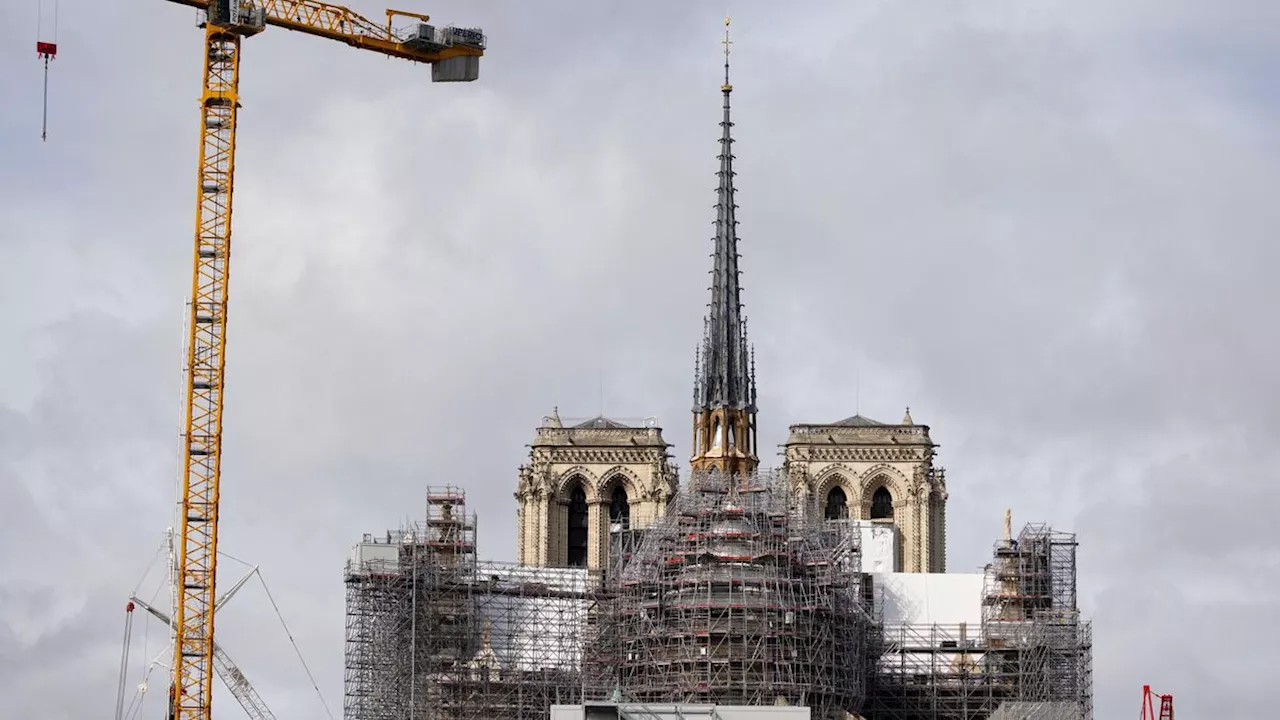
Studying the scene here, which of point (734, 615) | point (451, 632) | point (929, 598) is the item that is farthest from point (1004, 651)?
point (451, 632)

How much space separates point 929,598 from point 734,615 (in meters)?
22.9

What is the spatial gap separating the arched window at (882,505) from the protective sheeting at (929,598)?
13.5 metres

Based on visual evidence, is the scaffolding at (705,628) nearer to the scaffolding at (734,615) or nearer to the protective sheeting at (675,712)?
the scaffolding at (734,615)

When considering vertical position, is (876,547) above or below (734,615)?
above

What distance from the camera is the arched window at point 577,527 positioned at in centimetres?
19838

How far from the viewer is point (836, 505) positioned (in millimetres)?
197250

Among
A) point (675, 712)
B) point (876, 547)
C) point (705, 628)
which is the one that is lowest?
point (675, 712)

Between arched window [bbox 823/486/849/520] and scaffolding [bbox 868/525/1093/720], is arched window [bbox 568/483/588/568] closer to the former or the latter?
arched window [bbox 823/486/849/520]

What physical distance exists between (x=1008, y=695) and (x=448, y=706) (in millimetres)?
29588

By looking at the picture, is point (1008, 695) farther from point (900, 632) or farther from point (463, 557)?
point (463, 557)

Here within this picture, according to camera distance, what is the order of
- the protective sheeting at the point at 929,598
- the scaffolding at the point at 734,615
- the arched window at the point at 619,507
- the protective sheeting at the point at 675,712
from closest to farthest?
the protective sheeting at the point at 675,712
the scaffolding at the point at 734,615
the protective sheeting at the point at 929,598
the arched window at the point at 619,507

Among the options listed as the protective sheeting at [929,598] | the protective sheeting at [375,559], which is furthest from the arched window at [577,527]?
the protective sheeting at [375,559]

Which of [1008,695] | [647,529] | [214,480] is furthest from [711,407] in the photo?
[214,480]

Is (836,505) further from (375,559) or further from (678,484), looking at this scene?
(375,559)
